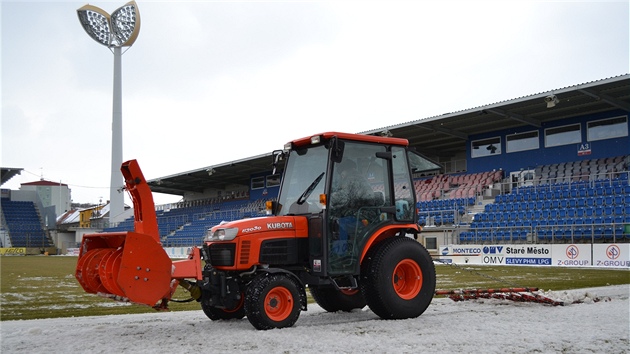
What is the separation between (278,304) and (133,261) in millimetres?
1558

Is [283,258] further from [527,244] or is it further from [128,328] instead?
[527,244]

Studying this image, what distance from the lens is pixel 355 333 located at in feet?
19.8

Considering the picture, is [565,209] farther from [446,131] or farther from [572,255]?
[446,131]

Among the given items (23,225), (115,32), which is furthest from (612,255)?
(23,225)

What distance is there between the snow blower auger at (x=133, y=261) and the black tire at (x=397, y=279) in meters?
2.05

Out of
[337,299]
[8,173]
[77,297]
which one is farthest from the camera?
[8,173]

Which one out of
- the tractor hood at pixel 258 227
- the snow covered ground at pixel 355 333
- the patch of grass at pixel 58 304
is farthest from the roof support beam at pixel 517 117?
the tractor hood at pixel 258 227

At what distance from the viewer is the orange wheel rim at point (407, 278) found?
7310 mm

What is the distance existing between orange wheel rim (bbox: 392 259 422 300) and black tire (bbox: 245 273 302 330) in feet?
4.74

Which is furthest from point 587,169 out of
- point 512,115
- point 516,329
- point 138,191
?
point 138,191

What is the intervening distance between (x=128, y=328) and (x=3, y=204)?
2384 inches

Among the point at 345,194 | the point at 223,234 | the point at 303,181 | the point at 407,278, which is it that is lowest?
the point at 407,278

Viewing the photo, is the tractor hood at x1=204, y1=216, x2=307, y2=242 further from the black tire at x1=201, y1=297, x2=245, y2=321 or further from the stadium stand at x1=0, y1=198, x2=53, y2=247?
the stadium stand at x1=0, y1=198, x2=53, y2=247

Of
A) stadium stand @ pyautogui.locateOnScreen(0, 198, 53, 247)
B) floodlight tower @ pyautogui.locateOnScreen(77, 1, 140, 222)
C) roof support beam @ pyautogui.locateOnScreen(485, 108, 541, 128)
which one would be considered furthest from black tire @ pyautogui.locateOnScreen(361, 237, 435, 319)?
stadium stand @ pyautogui.locateOnScreen(0, 198, 53, 247)
